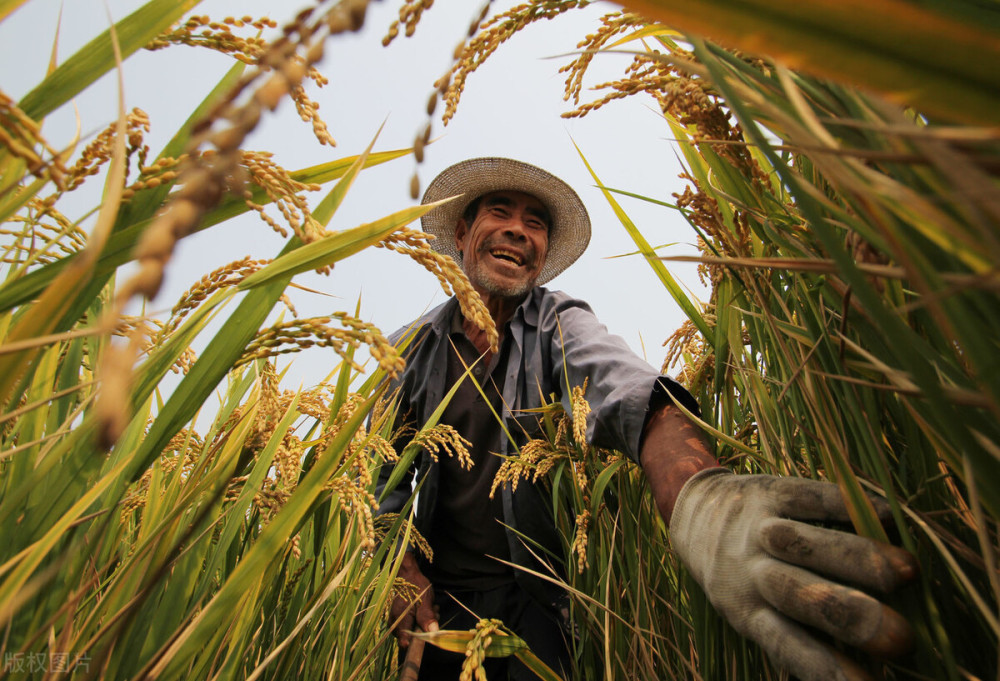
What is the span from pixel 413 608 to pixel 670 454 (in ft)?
6.65

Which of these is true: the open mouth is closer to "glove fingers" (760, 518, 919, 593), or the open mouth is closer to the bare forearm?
the bare forearm

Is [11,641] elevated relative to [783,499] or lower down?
lower down

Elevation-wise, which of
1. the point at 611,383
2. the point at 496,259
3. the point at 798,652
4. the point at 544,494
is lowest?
the point at 798,652

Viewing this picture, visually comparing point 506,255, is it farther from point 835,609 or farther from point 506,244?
point 835,609

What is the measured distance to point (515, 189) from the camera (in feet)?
13.3

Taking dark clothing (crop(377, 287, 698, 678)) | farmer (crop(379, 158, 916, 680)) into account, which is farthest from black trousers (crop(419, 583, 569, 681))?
dark clothing (crop(377, 287, 698, 678))

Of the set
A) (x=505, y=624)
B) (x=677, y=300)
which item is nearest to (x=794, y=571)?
(x=677, y=300)

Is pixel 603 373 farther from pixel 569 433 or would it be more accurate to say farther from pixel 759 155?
pixel 759 155

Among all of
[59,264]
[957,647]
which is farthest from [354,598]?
[957,647]

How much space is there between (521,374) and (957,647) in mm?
2495

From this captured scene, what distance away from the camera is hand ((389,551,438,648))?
105 inches

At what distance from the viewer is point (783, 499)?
90 cm

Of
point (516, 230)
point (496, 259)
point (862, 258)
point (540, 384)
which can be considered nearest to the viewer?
point (862, 258)

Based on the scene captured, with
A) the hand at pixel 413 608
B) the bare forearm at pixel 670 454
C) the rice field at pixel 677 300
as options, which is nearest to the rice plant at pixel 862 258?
the rice field at pixel 677 300
